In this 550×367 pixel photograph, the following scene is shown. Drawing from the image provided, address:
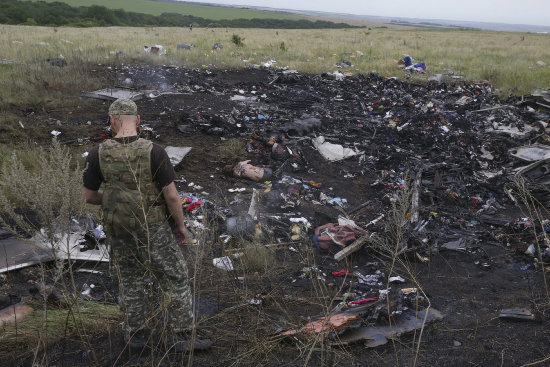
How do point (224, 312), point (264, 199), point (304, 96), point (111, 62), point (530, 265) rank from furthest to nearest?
point (111, 62) < point (304, 96) < point (264, 199) < point (530, 265) < point (224, 312)

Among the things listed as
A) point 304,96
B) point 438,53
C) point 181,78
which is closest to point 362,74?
point 304,96

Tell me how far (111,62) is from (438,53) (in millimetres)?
16322

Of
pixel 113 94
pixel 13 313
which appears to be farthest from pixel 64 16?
pixel 13 313

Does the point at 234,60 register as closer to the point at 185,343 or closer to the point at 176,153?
the point at 176,153

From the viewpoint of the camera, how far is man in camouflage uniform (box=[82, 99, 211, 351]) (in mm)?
2281

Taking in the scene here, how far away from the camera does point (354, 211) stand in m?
5.43

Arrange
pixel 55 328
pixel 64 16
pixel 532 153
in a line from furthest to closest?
1. pixel 64 16
2. pixel 532 153
3. pixel 55 328

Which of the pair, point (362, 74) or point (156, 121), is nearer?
point (156, 121)

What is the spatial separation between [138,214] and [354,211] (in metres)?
3.64

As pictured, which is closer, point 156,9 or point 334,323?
point 334,323

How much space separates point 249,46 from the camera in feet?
66.2

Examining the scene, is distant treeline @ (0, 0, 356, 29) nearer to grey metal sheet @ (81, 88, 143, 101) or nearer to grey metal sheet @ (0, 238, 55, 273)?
grey metal sheet @ (81, 88, 143, 101)

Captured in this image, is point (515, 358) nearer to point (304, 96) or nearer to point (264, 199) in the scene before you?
point (264, 199)

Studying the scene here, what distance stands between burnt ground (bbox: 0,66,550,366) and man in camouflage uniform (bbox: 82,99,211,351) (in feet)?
0.65
